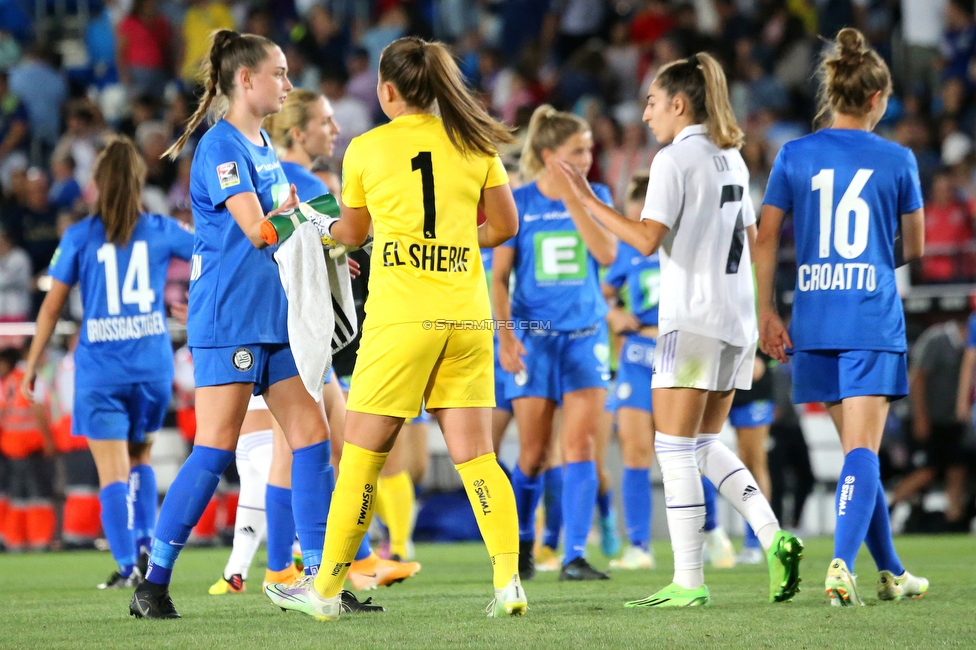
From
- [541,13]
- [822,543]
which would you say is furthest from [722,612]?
[541,13]

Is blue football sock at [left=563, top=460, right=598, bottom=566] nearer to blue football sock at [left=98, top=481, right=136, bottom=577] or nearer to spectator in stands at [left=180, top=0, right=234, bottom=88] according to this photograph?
blue football sock at [left=98, top=481, right=136, bottom=577]

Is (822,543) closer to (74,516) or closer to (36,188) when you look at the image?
(74,516)

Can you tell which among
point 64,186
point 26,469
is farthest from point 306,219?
point 64,186

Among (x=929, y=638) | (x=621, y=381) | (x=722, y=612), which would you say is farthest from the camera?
(x=621, y=381)

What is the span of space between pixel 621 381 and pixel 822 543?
291cm

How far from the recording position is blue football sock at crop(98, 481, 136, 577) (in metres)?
6.94

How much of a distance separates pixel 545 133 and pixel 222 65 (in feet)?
7.65

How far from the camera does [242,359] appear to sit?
4.86m

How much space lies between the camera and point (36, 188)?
47.1ft

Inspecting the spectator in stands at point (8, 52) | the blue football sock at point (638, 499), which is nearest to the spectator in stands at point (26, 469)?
the blue football sock at point (638, 499)

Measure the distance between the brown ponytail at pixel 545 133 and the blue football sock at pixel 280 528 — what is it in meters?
2.33

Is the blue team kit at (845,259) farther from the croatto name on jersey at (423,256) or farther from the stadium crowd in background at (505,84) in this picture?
the stadium crowd in background at (505,84)

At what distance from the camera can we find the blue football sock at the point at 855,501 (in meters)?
5.02

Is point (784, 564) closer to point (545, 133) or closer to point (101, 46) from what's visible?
point (545, 133)
